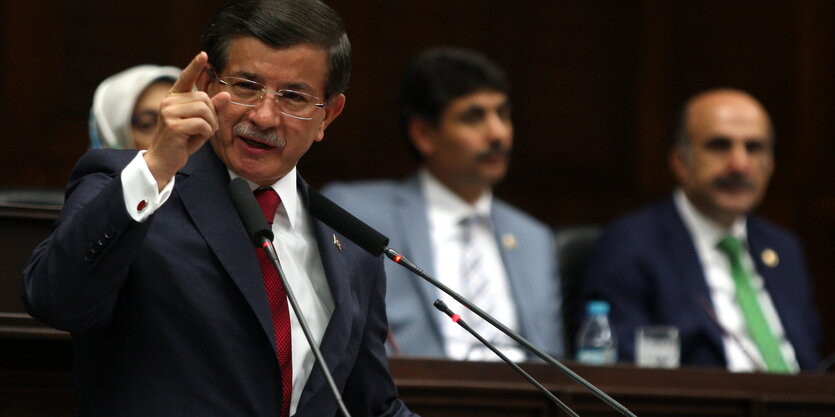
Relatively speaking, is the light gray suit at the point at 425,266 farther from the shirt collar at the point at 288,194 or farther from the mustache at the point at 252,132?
the mustache at the point at 252,132

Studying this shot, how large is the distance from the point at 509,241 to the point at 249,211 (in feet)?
7.90

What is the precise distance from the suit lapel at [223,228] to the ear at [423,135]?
237 centimetres

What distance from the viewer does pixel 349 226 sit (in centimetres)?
182

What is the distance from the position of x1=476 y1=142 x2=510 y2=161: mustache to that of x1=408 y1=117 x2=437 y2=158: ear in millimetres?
180

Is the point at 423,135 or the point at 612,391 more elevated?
the point at 423,135

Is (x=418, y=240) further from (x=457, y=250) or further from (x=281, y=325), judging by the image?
(x=281, y=325)

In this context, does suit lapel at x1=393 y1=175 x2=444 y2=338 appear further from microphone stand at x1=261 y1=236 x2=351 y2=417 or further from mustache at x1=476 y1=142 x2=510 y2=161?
microphone stand at x1=261 y1=236 x2=351 y2=417

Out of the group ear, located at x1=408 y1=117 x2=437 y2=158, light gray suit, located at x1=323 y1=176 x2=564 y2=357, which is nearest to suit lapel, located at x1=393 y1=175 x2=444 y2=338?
light gray suit, located at x1=323 y1=176 x2=564 y2=357

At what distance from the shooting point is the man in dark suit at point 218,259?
1596 mm

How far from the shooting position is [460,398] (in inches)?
116

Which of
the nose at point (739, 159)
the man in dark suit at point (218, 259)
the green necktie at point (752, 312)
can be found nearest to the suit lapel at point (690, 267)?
the green necktie at point (752, 312)

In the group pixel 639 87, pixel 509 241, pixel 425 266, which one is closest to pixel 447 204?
pixel 509 241

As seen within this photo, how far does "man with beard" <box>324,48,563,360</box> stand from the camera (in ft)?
12.1

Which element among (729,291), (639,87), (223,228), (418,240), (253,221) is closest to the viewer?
(253,221)
